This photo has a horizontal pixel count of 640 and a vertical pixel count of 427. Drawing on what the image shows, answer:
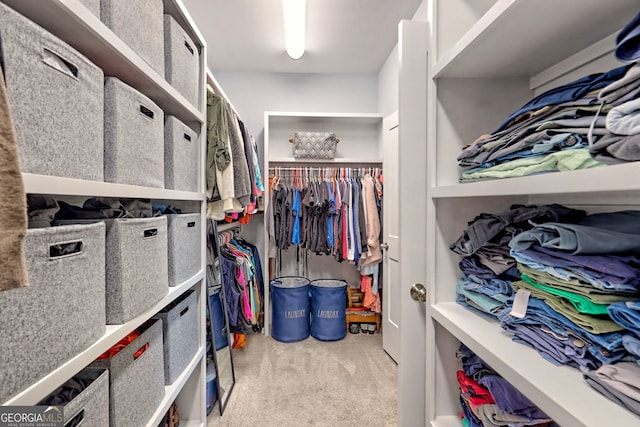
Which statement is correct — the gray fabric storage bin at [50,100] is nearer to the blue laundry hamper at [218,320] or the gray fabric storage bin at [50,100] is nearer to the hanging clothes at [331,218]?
the blue laundry hamper at [218,320]

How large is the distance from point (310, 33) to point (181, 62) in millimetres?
1723

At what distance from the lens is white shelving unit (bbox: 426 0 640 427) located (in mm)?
517

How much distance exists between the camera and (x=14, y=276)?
14.6 inches

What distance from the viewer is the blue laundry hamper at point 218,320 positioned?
2.03 meters

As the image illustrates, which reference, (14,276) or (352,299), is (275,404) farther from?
(14,276)

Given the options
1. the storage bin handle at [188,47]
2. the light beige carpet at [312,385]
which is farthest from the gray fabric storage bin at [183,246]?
the light beige carpet at [312,385]

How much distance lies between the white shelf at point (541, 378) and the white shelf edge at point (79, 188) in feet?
2.93

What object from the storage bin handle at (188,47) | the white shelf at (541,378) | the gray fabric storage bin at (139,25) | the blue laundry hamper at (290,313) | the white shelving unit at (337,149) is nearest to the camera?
the white shelf at (541,378)

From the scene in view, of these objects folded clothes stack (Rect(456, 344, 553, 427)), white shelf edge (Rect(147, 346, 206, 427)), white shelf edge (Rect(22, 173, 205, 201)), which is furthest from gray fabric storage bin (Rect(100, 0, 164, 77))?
folded clothes stack (Rect(456, 344, 553, 427))

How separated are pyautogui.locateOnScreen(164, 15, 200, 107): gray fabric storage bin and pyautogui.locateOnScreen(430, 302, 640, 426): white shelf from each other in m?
1.31

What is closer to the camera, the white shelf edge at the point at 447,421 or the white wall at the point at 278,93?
the white shelf edge at the point at 447,421

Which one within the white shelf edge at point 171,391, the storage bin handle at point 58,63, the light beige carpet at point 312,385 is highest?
the storage bin handle at point 58,63

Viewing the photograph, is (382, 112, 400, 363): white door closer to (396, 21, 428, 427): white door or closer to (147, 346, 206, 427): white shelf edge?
(396, 21, 428, 427): white door

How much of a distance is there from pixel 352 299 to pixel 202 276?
1.98 metres
